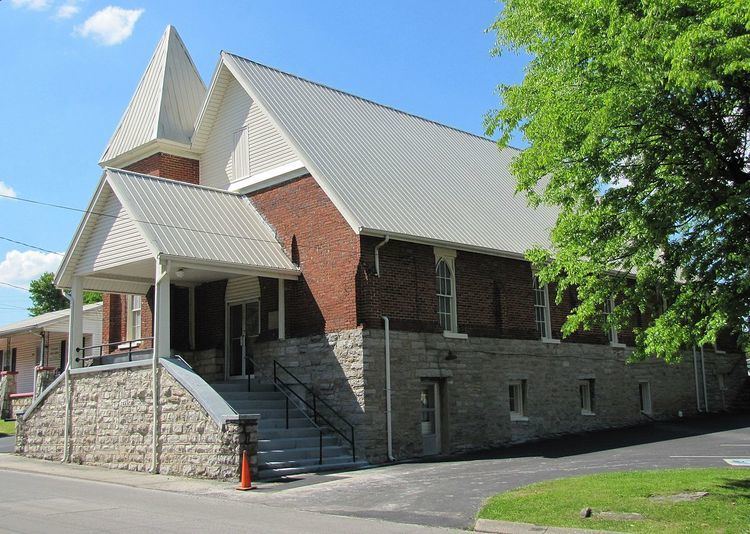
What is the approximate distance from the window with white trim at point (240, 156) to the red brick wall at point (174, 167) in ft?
6.60

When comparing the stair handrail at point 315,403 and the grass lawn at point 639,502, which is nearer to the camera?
the grass lawn at point 639,502

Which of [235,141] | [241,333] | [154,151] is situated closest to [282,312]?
[241,333]

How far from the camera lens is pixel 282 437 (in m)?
18.6

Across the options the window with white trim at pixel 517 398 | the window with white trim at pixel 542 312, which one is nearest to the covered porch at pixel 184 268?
the window with white trim at pixel 517 398

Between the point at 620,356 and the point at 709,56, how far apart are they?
1952 centimetres

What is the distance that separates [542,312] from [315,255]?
27.8 feet

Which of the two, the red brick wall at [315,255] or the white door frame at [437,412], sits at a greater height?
the red brick wall at [315,255]

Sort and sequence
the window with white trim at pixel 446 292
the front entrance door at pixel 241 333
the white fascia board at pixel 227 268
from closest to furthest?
the white fascia board at pixel 227 268 → the window with white trim at pixel 446 292 → the front entrance door at pixel 241 333

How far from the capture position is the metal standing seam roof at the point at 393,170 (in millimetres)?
21250

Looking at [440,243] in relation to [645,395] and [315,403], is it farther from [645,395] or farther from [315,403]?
[645,395]

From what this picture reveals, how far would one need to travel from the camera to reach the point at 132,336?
25766 millimetres

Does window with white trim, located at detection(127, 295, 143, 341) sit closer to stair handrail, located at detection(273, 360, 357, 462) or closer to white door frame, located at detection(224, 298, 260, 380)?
white door frame, located at detection(224, 298, 260, 380)

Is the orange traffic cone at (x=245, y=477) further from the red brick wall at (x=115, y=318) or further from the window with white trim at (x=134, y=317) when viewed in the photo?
the red brick wall at (x=115, y=318)

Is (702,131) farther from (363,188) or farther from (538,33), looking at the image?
(363,188)
